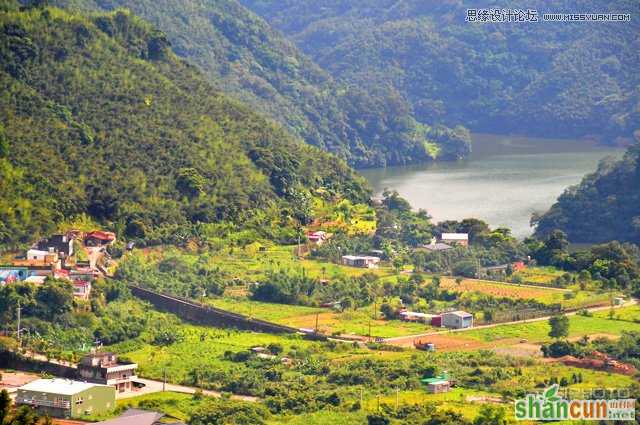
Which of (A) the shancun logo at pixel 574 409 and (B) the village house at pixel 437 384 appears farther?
(B) the village house at pixel 437 384

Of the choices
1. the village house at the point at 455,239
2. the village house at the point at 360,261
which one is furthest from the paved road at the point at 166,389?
the village house at the point at 455,239

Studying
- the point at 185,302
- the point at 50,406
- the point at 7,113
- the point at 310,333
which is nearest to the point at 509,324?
the point at 310,333

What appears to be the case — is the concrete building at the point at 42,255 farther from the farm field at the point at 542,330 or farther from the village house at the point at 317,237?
the farm field at the point at 542,330

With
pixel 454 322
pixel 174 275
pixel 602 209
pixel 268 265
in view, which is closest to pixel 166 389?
pixel 454 322

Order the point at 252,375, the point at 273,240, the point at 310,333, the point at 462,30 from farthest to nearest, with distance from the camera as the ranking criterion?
the point at 462,30, the point at 273,240, the point at 310,333, the point at 252,375

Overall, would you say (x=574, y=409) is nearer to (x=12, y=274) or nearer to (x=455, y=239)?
(x=12, y=274)

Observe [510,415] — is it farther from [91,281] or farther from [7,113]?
[7,113]

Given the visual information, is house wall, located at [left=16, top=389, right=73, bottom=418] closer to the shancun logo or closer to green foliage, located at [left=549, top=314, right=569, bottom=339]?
the shancun logo
